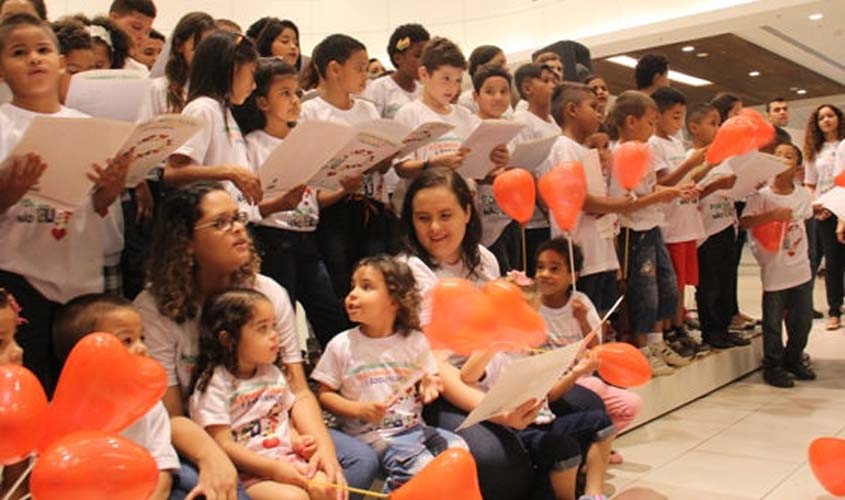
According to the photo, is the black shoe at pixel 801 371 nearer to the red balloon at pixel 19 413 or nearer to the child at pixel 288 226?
the child at pixel 288 226

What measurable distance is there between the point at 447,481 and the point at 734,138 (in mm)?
2247

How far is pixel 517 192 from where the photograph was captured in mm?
2578

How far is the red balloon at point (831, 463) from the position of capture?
1.91 metres

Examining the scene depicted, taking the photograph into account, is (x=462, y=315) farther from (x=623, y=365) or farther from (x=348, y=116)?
(x=348, y=116)

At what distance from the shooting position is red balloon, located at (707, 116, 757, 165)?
312cm

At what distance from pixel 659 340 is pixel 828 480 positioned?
1633mm

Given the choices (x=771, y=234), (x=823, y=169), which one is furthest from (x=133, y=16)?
(x=823, y=169)

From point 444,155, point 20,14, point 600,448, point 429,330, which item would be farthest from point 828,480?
point 20,14

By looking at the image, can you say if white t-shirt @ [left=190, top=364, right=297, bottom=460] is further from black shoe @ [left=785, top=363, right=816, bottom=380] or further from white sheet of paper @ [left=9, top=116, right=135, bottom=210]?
black shoe @ [left=785, top=363, right=816, bottom=380]

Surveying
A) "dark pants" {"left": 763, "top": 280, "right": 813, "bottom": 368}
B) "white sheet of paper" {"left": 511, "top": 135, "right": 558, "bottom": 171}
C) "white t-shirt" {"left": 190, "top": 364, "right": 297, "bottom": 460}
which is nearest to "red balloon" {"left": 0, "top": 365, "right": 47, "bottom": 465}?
"white t-shirt" {"left": 190, "top": 364, "right": 297, "bottom": 460}

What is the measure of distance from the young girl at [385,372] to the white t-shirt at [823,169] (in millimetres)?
4175

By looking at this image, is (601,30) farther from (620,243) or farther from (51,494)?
(51,494)

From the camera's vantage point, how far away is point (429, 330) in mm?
1854

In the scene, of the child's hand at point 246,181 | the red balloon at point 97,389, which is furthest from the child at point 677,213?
the red balloon at point 97,389
